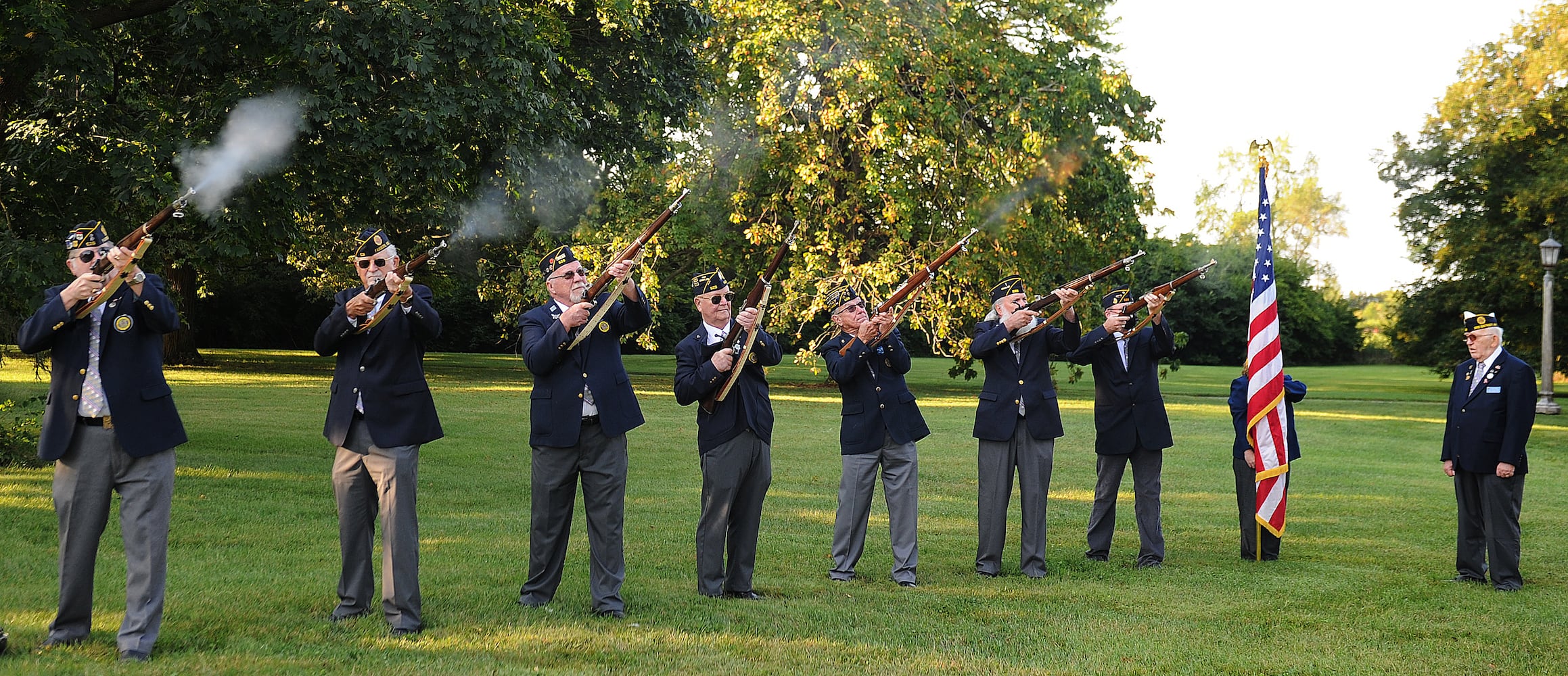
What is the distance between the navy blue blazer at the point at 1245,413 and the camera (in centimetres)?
1025

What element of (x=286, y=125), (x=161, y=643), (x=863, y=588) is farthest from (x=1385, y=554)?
(x=286, y=125)

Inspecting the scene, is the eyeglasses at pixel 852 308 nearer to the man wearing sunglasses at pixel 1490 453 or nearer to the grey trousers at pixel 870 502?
the grey trousers at pixel 870 502

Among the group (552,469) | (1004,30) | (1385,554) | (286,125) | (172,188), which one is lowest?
(1385,554)

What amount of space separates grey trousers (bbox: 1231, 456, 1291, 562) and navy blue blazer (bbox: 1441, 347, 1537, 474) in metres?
1.36

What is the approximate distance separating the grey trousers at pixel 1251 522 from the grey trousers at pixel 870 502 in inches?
125

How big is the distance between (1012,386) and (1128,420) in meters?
1.33

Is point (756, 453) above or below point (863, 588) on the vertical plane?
above

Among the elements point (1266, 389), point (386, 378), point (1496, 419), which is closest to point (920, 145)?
point (1266, 389)

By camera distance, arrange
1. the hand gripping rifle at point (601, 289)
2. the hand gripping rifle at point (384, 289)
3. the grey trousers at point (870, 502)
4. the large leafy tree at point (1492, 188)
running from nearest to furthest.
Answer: the hand gripping rifle at point (384, 289) → the hand gripping rifle at point (601, 289) → the grey trousers at point (870, 502) → the large leafy tree at point (1492, 188)

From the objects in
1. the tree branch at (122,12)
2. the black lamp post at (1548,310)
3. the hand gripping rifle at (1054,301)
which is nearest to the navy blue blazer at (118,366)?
the hand gripping rifle at (1054,301)

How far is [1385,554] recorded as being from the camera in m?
10.2

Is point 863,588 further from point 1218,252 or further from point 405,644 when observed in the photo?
point 1218,252

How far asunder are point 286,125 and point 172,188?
1.31m

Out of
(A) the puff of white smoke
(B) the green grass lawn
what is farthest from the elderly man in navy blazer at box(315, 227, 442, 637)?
(A) the puff of white smoke
